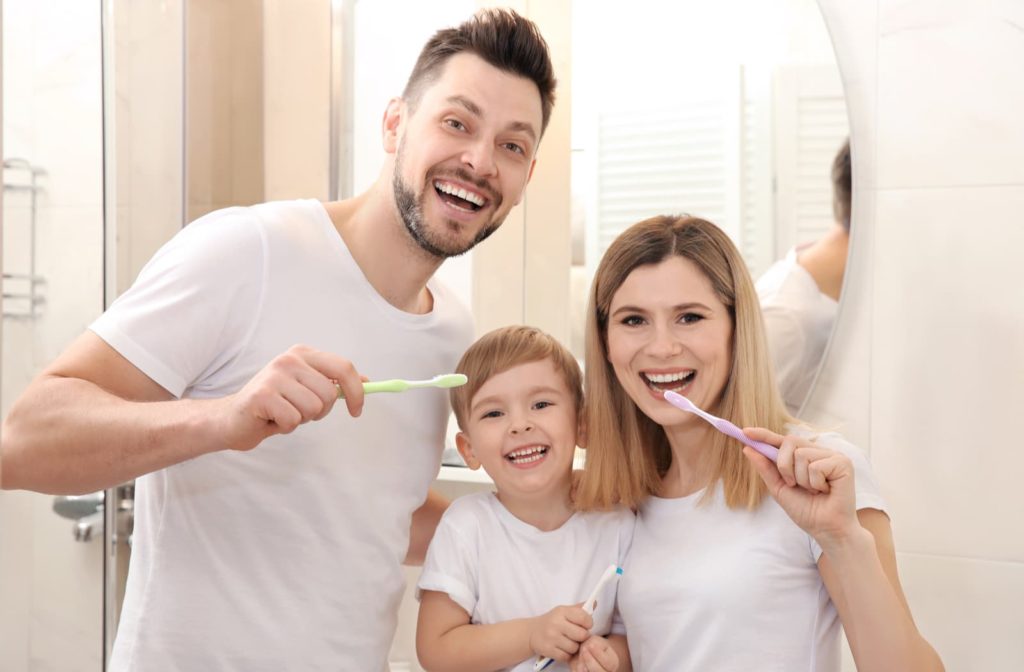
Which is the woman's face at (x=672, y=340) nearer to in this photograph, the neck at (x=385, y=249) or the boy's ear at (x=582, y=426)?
the boy's ear at (x=582, y=426)

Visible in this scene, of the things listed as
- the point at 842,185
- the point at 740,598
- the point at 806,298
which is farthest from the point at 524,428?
the point at 842,185

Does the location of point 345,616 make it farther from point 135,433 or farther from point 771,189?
point 771,189

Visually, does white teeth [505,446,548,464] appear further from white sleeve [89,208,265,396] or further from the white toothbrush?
white sleeve [89,208,265,396]

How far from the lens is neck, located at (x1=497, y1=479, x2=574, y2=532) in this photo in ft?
4.30

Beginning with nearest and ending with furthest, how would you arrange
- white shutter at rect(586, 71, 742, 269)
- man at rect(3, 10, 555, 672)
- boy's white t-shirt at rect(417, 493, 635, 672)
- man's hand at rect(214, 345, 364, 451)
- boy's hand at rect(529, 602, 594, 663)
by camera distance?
man's hand at rect(214, 345, 364, 451)
man at rect(3, 10, 555, 672)
boy's hand at rect(529, 602, 594, 663)
boy's white t-shirt at rect(417, 493, 635, 672)
white shutter at rect(586, 71, 742, 269)

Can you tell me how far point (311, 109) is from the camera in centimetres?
193

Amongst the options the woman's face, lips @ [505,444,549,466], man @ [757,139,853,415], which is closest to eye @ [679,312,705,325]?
the woman's face

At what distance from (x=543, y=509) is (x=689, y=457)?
21 cm

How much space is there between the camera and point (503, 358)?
4.28ft

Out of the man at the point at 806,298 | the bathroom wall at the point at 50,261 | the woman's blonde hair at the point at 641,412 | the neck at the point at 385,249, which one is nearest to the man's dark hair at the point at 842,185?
the man at the point at 806,298

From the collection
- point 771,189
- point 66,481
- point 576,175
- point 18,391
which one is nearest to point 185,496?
point 66,481

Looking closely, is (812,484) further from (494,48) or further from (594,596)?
(494,48)

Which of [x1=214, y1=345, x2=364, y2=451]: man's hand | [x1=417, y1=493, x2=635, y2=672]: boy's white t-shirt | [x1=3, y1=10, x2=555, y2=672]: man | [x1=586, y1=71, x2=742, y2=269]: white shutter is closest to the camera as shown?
[x1=214, y1=345, x2=364, y2=451]: man's hand

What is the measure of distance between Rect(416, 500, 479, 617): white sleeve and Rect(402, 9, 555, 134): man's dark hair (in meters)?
0.59
